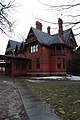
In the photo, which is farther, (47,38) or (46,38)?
(47,38)

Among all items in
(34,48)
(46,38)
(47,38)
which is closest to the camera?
(34,48)

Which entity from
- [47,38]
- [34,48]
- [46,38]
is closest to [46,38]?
[46,38]

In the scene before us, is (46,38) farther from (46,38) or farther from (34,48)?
(34,48)

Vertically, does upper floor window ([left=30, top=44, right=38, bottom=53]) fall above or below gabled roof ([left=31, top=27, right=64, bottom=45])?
below

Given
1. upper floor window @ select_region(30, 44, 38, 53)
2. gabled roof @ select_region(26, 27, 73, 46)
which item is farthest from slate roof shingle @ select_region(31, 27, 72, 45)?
upper floor window @ select_region(30, 44, 38, 53)

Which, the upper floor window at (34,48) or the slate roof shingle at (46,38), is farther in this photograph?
the upper floor window at (34,48)

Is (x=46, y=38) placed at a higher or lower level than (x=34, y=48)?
higher

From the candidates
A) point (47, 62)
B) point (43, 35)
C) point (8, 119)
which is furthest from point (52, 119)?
point (43, 35)

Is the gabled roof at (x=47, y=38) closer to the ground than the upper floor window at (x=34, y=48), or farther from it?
farther from it

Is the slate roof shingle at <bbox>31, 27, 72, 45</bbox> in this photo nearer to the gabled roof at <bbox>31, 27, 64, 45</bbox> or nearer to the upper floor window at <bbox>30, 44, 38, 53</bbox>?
the gabled roof at <bbox>31, 27, 64, 45</bbox>

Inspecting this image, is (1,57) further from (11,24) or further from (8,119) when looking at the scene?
(8,119)

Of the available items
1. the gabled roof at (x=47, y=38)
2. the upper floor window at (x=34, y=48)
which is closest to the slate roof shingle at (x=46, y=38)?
the gabled roof at (x=47, y=38)

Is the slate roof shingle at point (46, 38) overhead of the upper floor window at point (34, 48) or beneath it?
overhead

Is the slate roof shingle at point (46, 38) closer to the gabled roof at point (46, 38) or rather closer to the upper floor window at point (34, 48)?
the gabled roof at point (46, 38)
